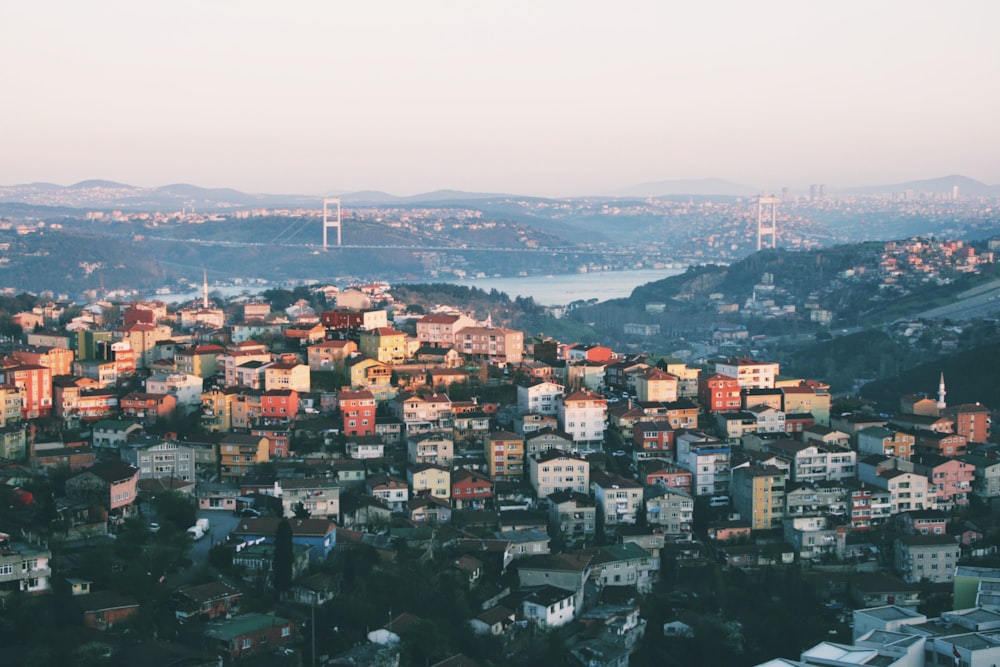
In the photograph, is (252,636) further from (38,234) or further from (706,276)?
(38,234)

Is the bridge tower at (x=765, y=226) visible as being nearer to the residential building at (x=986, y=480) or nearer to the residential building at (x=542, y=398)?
the residential building at (x=542, y=398)

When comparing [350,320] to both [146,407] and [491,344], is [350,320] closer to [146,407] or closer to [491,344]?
[491,344]

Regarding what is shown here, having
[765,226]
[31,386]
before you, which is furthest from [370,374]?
[765,226]

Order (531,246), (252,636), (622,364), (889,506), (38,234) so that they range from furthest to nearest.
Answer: (531,246) → (38,234) → (622,364) → (889,506) → (252,636)

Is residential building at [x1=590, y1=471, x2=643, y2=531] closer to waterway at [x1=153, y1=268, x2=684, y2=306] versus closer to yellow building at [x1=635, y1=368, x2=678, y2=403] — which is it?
yellow building at [x1=635, y1=368, x2=678, y2=403]

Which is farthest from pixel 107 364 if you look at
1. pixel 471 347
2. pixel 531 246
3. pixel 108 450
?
pixel 531 246

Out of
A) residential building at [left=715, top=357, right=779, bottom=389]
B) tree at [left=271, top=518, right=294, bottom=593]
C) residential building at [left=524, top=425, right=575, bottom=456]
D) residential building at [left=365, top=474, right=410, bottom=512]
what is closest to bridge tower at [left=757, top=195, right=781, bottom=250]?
residential building at [left=715, top=357, right=779, bottom=389]
